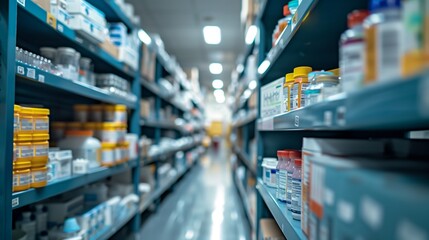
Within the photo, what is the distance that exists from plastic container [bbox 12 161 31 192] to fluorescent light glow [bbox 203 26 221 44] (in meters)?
5.02

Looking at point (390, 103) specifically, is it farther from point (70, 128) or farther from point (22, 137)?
point (70, 128)

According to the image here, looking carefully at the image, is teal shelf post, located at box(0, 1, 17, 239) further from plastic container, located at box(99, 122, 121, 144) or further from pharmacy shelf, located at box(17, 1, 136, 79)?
plastic container, located at box(99, 122, 121, 144)

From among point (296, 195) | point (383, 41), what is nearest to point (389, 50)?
point (383, 41)

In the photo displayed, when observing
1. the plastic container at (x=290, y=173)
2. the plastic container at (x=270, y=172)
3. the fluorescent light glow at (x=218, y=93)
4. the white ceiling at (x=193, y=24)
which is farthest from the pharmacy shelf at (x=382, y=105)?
the fluorescent light glow at (x=218, y=93)

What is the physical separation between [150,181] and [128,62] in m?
1.63

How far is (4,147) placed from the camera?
3.73ft

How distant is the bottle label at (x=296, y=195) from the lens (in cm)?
113

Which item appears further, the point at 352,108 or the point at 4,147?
the point at 4,147

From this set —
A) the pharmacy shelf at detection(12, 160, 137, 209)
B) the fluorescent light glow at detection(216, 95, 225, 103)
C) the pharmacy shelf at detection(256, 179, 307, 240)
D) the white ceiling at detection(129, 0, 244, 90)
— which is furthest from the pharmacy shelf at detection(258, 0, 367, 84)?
the fluorescent light glow at detection(216, 95, 225, 103)

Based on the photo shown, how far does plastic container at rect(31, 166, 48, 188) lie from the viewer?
133 centimetres

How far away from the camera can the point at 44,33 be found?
1.63 metres

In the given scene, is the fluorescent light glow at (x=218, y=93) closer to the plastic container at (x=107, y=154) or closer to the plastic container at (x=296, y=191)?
the plastic container at (x=107, y=154)

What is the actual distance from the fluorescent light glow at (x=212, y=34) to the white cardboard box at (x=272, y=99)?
14.1ft

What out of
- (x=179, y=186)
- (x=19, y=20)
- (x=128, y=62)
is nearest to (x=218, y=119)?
(x=179, y=186)
